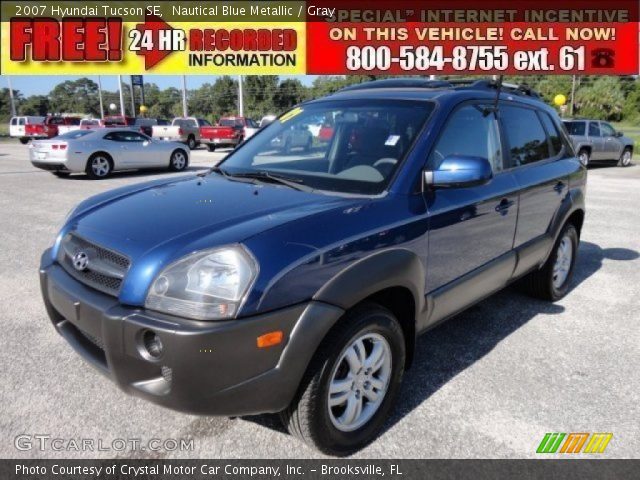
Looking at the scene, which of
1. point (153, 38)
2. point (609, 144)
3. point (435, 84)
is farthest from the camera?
point (153, 38)

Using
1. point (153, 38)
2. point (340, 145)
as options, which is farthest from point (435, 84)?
point (153, 38)

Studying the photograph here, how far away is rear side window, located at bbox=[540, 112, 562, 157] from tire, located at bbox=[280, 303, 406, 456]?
2.69 m

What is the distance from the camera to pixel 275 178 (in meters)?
3.12

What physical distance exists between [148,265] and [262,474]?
111 centimetres

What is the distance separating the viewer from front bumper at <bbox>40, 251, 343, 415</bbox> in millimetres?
2016

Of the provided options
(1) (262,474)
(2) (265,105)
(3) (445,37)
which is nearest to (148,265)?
(1) (262,474)

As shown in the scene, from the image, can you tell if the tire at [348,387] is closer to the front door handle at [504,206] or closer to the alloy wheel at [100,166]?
the front door handle at [504,206]

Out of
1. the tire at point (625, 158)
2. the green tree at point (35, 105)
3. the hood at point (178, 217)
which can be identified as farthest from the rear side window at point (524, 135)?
the green tree at point (35, 105)

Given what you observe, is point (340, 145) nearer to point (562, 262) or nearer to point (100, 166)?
point (562, 262)

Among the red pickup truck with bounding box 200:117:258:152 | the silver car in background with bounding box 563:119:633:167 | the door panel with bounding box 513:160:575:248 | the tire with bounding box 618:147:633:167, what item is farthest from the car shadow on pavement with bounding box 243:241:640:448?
the red pickup truck with bounding box 200:117:258:152

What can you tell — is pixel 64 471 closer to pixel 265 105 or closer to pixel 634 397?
pixel 634 397

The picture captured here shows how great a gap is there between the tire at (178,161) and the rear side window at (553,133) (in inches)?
522

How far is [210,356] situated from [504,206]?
2.35 m

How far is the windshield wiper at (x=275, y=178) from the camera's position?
9.54 ft
